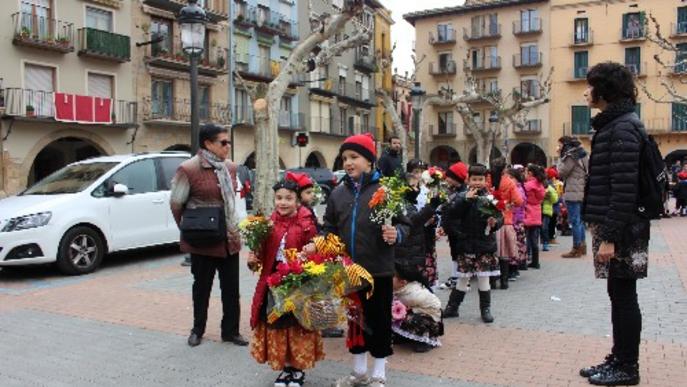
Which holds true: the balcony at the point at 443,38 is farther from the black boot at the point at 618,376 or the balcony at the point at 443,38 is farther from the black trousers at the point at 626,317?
the black boot at the point at 618,376

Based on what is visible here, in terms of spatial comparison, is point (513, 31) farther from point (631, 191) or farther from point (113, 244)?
point (631, 191)

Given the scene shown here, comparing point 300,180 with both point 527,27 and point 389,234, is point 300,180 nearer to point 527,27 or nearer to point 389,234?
point 389,234

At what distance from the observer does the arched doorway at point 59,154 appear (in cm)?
2739

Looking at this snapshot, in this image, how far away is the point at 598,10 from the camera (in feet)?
153

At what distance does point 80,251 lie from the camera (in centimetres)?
918

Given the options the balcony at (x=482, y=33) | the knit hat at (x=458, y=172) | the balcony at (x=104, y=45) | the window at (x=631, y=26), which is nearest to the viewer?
the knit hat at (x=458, y=172)

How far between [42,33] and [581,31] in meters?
38.2

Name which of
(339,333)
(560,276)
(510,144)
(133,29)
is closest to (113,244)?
(339,333)

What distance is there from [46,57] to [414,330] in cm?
2306

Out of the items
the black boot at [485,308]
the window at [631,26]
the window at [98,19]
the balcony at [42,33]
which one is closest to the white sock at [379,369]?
the black boot at [485,308]

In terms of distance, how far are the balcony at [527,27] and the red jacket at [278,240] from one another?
47.6 meters

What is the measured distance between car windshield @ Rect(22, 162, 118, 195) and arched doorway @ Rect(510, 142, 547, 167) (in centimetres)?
4387

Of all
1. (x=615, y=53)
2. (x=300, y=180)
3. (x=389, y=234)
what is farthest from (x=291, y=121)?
(x=389, y=234)

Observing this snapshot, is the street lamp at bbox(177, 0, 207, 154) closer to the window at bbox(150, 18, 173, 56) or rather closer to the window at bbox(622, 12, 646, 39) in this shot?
the window at bbox(150, 18, 173, 56)
